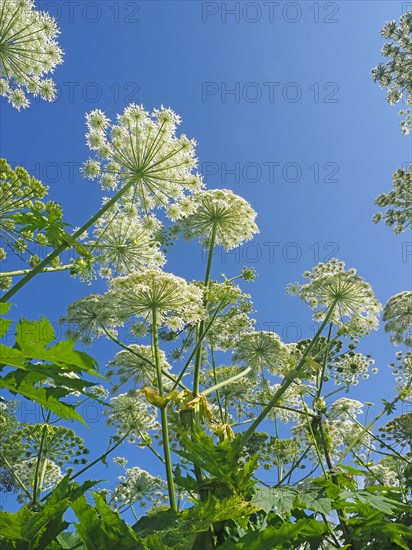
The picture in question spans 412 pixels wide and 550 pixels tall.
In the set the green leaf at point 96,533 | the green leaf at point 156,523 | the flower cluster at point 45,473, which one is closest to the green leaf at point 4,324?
the green leaf at point 96,533

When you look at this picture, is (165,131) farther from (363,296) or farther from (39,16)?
(363,296)

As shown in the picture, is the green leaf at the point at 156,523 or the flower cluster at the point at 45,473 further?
the flower cluster at the point at 45,473

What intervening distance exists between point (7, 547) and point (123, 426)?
981 cm

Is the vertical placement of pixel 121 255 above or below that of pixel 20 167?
below

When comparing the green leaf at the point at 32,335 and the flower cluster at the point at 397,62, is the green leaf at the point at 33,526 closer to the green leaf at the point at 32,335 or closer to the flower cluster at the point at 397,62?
the green leaf at the point at 32,335

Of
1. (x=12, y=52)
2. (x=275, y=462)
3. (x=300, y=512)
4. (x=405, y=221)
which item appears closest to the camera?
(x=300, y=512)

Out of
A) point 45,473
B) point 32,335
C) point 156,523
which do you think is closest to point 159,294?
point 156,523

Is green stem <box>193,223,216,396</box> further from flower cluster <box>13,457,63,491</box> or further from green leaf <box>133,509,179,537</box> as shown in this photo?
flower cluster <box>13,457,63,491</box>

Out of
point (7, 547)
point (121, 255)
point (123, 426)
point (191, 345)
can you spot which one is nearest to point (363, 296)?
point (191, 345)

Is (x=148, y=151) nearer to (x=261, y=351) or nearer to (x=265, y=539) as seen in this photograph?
(x=261, y=351)

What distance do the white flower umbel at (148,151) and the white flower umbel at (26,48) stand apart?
228 cm

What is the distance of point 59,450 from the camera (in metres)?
12.5

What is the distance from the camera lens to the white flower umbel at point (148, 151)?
9688 mm

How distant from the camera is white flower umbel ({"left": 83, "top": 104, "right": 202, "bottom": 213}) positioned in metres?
9.69
